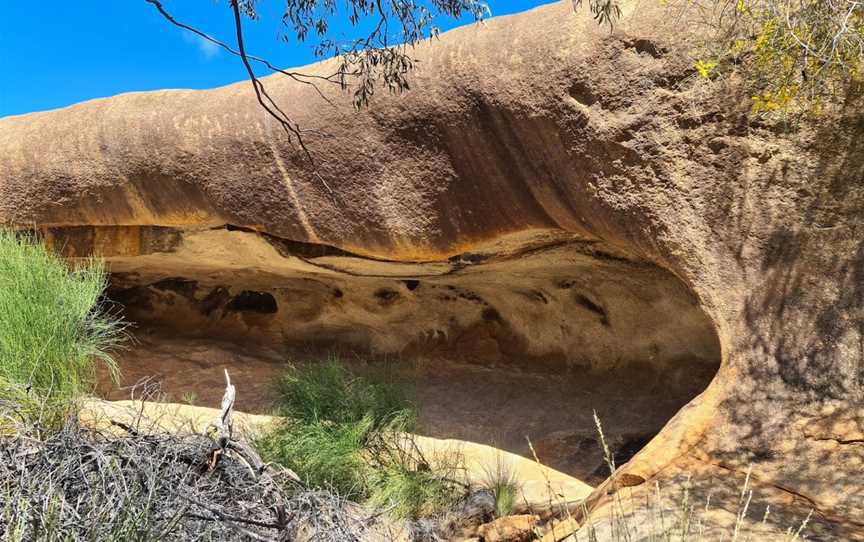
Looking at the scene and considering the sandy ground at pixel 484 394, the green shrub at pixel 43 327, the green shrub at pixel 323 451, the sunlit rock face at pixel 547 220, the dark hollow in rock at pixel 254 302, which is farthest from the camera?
the dark hollow in rock at pixel 254 302

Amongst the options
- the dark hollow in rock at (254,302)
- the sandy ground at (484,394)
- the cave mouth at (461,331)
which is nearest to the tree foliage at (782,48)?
the cave mouth at (461,331)

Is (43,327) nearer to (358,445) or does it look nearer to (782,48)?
(358,445)

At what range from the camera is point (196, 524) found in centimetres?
350

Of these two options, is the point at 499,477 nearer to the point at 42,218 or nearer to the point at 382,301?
the point at 382,301

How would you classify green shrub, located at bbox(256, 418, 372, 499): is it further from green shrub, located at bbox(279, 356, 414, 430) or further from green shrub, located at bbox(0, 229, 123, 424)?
green shrub, located at bbox(0, 229, 123, 424)

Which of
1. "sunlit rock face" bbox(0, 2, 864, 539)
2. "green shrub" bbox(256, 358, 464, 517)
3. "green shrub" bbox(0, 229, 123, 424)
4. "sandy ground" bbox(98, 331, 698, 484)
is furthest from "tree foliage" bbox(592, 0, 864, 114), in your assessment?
"green shrub" bbox(0, 229, 123, 424)

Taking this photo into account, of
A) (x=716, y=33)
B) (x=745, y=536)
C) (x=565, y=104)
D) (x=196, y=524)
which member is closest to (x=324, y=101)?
(x=565, y=104)

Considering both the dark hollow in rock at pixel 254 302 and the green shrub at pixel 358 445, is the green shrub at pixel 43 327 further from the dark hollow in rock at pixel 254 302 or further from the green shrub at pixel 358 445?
the dark hollow in rock at pixel 254 302

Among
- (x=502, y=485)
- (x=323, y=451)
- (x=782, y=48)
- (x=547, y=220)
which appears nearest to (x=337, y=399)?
(x=323, y=451)

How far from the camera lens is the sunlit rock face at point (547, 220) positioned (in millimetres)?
3945

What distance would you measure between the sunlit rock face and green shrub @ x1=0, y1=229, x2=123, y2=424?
0.82m

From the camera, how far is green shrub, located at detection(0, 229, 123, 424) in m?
4.78

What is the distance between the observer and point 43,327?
5168mm

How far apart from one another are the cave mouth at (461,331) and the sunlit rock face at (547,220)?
0.03 metres
